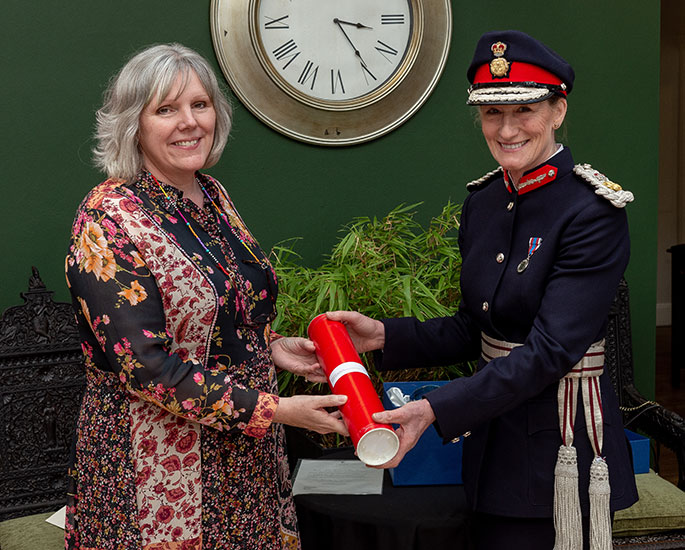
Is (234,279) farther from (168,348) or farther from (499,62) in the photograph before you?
(499,62)

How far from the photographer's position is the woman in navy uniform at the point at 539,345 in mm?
1548

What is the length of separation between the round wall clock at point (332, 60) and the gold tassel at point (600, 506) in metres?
1.89

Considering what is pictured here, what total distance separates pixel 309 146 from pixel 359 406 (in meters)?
1.82

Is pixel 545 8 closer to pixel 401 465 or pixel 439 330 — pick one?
pixel 439 330

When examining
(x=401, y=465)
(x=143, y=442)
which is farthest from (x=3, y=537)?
(x=401, y=465)

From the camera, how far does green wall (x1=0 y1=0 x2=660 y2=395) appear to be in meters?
2.75

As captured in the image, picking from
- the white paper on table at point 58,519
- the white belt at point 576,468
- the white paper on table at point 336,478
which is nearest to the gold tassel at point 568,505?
the white belt at point 576,468

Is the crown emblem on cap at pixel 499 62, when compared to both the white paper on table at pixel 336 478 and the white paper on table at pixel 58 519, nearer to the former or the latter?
the white paper on table at pixel 336 478

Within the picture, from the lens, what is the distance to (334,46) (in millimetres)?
3033

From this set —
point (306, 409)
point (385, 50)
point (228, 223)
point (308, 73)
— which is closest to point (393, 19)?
point (385, 50)

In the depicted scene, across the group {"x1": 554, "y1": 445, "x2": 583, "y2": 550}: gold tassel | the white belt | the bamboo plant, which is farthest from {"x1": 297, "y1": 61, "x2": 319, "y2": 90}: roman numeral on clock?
{"x1": 554, "y1": 445, "x2": 583, "y2": 550}: gold tassel

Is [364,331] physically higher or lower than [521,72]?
lower

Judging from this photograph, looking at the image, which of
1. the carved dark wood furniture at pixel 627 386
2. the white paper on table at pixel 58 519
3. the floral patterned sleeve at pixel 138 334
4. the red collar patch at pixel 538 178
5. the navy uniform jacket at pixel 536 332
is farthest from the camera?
the carved dark wood furniture at pixel 627 386

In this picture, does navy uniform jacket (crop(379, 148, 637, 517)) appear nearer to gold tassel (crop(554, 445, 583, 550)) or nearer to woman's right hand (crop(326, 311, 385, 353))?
gold tassel (crop(554, 445, 583, 550))
